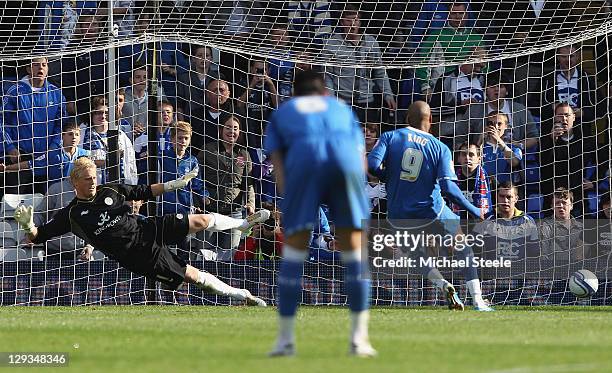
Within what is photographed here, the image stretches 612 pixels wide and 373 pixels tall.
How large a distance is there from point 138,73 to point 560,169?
631 centimetres

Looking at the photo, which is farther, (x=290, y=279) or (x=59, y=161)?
(x=59, y=161)

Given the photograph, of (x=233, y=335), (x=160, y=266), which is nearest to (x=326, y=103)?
(x=233, y=335)

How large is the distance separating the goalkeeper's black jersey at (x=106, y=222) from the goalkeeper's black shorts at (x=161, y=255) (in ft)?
0.24

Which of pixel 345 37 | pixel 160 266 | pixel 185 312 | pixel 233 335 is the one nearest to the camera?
pixel 233 335

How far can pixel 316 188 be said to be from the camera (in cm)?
767

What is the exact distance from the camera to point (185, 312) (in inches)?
530

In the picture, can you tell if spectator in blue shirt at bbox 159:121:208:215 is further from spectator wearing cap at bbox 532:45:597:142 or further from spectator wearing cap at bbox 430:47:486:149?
spectator wearing cap at bbox 532:45:597:142

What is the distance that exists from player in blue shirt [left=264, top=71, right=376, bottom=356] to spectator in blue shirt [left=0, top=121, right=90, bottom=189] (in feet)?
31.8

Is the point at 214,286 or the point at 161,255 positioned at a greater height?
the point at 161,255

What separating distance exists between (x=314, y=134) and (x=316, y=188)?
35 centimetres

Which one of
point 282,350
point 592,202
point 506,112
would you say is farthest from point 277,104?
point 282,350

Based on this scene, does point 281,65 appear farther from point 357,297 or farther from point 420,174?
point 357,297

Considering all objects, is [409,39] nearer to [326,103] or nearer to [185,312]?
[185,312]

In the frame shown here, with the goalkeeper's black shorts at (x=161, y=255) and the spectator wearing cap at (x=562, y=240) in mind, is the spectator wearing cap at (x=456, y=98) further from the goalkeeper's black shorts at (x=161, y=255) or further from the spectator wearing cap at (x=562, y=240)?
the goalkeeper's black shorts at (x=161, y=255)
